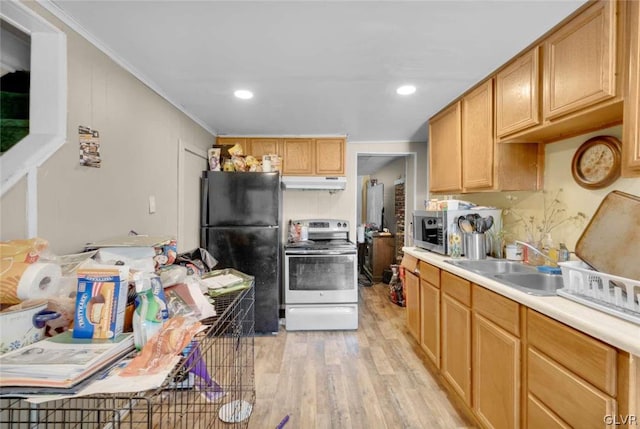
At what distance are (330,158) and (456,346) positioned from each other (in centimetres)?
233

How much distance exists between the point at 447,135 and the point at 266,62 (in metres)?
1.70

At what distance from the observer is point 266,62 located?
5.73 feet

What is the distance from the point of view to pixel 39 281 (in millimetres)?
925

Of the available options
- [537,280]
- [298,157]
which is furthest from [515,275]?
[298,157]

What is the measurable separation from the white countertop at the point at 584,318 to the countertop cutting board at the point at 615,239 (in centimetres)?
28

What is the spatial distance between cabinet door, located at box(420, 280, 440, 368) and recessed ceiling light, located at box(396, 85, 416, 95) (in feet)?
4.99

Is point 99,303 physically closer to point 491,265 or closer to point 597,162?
point 491,265

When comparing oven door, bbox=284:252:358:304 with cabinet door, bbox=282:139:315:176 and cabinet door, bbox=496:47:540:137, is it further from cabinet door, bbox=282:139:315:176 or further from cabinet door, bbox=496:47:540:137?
cabinet door, bbox=496:47:540:137

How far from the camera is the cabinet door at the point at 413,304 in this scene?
2.52 metres

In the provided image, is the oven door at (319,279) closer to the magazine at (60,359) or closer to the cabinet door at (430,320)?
the cabinet door at (430,320)

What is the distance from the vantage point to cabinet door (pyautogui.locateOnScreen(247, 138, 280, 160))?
3.42 metres

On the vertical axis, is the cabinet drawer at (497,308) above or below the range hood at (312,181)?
below

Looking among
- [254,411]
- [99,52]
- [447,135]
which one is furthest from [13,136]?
[447,135]

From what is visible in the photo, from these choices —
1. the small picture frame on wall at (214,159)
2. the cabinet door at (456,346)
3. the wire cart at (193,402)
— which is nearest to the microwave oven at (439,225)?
the cabinet door at (456,346)
